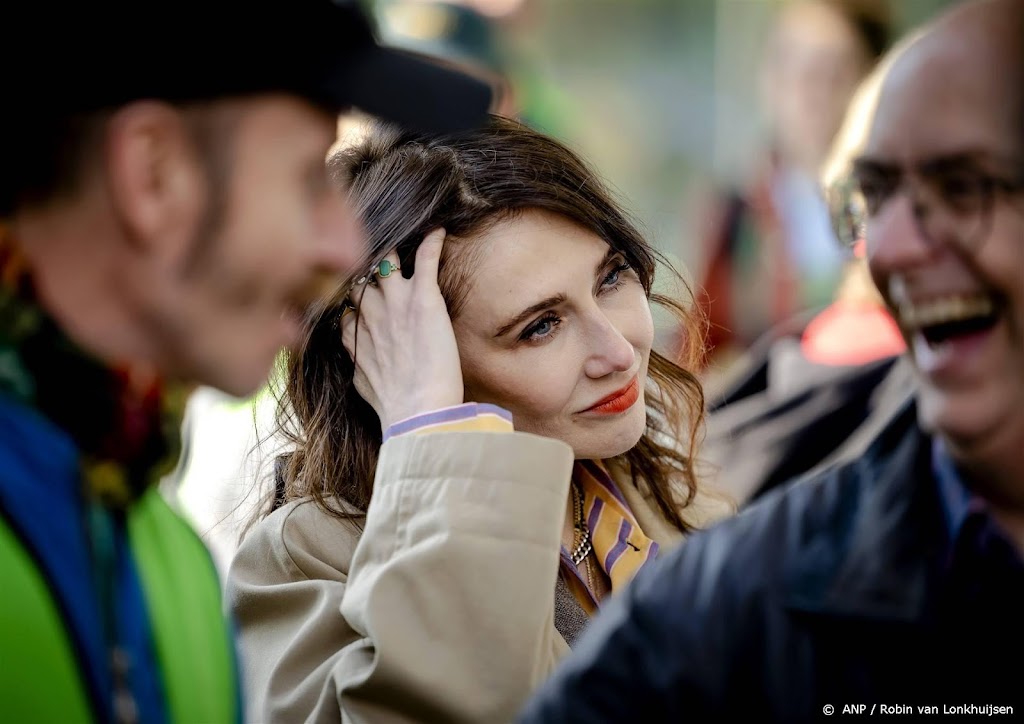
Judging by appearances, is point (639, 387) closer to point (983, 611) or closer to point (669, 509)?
point (669, 509)

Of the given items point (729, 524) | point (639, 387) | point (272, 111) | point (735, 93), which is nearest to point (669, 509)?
point (639, 387)

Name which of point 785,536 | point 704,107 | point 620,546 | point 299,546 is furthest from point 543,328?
point 704,107

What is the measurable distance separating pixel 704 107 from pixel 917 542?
6.53 metres

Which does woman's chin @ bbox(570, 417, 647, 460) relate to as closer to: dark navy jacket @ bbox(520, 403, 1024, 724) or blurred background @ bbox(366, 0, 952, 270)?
dark navy jacket @ bbox(520, 403, 1024, 724)

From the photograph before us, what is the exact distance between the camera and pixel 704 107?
7.48 m

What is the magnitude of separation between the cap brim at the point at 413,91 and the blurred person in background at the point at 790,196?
4310mm

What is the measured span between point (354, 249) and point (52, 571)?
16.3 inches

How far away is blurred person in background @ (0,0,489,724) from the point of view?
3.40 feet

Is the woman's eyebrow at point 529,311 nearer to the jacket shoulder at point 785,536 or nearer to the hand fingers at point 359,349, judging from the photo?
the hand fingers at point 359,349

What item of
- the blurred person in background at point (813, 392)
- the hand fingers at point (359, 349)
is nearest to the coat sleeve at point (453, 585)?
the hand fingers at point (359, 349)

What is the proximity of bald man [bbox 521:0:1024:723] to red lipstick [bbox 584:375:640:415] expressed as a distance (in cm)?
79

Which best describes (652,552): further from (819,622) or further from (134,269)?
(134,269)

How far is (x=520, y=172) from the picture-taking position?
2.11 metres

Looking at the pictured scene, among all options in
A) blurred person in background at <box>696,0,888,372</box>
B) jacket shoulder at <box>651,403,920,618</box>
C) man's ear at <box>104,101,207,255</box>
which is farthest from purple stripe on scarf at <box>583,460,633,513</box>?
blurred person in background at <box>696,0,888,372</box>
